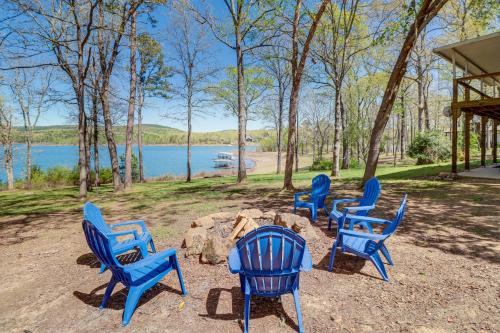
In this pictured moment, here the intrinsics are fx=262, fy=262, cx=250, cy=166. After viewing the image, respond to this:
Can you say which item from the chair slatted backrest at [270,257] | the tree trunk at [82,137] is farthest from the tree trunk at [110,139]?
the chair slatted backrest at [270,257]

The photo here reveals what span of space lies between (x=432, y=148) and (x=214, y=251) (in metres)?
19.4

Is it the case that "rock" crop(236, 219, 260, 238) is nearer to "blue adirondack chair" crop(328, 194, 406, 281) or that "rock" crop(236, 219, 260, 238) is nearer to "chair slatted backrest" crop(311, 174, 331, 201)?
"blue adirondack chair" crop(328, 194, 406, 281)

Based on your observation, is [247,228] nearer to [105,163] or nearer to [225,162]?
[105,163]

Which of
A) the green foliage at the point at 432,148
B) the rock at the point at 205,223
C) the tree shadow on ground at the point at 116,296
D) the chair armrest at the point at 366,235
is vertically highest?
the green foliage at the point at 432,148

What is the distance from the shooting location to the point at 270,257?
8.93 ft

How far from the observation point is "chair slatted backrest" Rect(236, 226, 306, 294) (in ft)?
8.86

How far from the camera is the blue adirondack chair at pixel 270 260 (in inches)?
106

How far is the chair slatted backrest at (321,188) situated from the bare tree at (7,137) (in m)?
25.2

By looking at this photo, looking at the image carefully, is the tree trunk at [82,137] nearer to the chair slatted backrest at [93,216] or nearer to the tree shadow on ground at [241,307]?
the chair slatted backrest at [93,216]

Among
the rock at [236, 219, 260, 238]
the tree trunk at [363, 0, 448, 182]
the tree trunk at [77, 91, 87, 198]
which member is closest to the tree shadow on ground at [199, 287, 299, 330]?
the rock at [236, 219, 260, 238]

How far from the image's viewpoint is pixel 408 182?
10523 mm

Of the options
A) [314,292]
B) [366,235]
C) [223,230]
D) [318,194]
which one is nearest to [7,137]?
[223,230]

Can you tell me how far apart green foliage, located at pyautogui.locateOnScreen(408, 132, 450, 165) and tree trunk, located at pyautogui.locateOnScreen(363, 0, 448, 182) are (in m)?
12.1

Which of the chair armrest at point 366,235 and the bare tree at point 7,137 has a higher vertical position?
the bare tree at point 7,137
